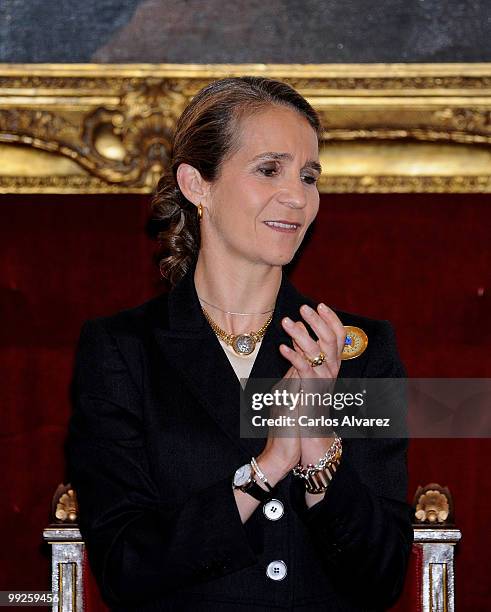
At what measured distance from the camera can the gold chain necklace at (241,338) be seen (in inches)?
77.1

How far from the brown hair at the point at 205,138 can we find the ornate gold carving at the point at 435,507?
2.12 ft

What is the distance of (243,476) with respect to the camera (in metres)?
1.69

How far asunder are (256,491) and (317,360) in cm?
24

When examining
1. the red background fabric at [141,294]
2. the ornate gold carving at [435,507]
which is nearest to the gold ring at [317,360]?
the ornate gold carving at [435,507]

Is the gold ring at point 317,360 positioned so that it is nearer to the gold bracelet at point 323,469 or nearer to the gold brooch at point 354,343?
the gold bracelet at point 323,469

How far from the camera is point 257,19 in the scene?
2.78 m

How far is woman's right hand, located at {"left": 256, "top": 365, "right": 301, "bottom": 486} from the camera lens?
1.65m

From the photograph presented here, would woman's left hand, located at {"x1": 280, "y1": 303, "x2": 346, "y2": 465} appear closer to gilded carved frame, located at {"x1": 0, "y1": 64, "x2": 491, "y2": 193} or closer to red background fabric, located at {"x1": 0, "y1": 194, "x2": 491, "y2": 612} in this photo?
red background fabric, located at {"x1": 0, "y1": 194, "x2": 491, "y2": 612}

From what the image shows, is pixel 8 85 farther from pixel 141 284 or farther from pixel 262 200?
pixel 262 200

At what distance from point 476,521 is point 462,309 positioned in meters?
0.51

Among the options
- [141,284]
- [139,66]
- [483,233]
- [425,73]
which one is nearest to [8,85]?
[139,66]

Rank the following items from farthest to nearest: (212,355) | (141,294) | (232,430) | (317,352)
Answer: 1. (141,294)
2. (212,355)
3. (232,430)
4. (317,352)

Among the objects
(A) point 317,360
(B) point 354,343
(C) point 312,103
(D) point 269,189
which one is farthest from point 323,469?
(C) point 312,103

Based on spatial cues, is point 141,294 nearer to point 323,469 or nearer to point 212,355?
point 212,355
